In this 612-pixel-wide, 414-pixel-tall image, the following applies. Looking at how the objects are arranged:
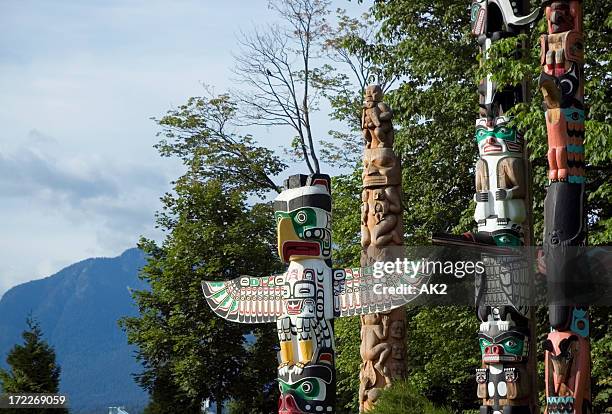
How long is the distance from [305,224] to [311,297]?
1.03m

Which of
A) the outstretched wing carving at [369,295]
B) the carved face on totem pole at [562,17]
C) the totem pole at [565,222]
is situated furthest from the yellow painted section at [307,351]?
the carved face on totem pole at [562,17]

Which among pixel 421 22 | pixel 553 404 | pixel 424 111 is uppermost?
pixel 421 22

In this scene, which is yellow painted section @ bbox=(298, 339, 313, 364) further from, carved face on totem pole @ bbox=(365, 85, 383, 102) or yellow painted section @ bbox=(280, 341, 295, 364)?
carved face on totem pole @ bbox=(365, 85, 383, 102)

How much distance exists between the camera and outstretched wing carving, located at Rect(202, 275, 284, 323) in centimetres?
1469

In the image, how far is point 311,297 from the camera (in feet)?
46.1

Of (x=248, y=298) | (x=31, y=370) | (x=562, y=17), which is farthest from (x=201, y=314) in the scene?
(x=562, y=17)

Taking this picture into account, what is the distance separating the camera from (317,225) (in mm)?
14320

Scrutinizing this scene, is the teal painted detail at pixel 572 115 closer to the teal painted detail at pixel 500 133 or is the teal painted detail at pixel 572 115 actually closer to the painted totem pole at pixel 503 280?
the painted totem pole at pixel 503 280

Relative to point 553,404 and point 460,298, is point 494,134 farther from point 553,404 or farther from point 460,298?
point 460,298

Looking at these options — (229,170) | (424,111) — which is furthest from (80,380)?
(424,111)

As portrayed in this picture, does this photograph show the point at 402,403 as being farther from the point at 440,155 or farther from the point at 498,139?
the point at 440,155

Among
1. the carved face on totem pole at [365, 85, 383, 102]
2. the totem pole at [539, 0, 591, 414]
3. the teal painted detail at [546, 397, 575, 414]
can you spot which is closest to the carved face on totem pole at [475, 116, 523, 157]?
the totem pole at [539, 0, 591, 414]

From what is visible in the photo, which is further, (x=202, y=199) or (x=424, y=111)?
(x=202, y=199)

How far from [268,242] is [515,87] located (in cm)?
1488
